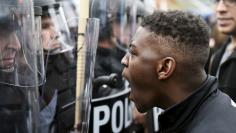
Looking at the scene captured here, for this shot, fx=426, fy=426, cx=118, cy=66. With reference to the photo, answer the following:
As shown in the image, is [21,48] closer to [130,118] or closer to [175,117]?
[175,117]

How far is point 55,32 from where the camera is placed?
7.58 ft

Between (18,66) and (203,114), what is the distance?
2.40 feet

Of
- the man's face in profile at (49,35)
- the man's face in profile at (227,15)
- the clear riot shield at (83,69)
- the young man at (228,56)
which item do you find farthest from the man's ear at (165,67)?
the man's face in profile at (227,15)

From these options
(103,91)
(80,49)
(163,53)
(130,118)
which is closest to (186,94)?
(163,53)

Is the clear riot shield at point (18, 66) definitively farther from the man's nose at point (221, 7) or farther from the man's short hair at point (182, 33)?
the man's nose at point (221, 7)

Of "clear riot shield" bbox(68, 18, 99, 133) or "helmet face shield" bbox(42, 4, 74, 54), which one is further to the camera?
"helmet face shield" bbox(42, 4, 74, 54)

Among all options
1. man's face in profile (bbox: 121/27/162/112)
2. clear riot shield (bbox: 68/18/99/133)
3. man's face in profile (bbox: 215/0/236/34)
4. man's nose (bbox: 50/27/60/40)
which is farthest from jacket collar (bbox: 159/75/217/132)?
man's face in profile (bbox: 215/0/236/34)

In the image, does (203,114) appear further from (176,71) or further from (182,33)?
(182,33)

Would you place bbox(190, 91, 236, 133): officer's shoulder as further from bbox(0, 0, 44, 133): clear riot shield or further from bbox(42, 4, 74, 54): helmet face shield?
bbox(42, 4, 74, 54): helmet face shield

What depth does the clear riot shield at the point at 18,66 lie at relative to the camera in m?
1.63

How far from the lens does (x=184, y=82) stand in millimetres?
1580

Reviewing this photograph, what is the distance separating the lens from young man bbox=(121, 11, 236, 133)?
1.53 meters

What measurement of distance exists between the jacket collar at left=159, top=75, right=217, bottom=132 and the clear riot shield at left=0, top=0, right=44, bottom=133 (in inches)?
22.0

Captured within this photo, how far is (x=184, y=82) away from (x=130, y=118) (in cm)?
130
